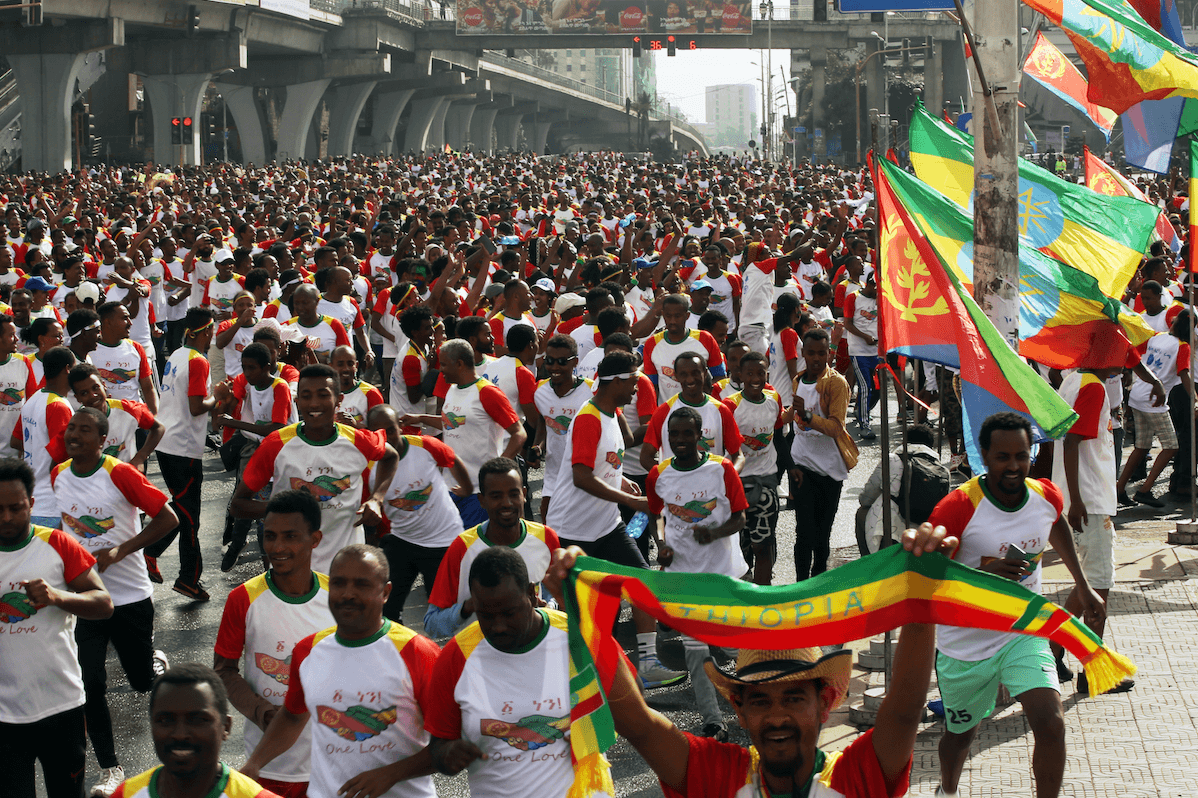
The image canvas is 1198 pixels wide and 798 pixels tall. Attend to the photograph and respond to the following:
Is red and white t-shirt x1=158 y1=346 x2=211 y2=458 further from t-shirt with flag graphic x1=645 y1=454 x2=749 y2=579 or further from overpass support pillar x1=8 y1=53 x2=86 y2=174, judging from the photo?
overpass support pillar x1=8 y1=53 x2=86 y2=174

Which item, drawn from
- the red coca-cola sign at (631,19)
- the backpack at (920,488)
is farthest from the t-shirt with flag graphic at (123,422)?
the red coca-cola sign at (631,19)

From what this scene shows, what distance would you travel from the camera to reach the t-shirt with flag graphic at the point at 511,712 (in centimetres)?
404

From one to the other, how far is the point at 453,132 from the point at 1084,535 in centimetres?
9454

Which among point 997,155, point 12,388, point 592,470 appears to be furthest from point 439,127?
point 592,470

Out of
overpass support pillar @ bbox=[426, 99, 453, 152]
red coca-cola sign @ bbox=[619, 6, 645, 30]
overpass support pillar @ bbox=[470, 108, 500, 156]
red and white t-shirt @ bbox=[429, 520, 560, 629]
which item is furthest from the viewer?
overpass support pillar @ bbox=[470, 108, 500, 156]

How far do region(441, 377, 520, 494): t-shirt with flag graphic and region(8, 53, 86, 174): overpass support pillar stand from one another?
1628 inches

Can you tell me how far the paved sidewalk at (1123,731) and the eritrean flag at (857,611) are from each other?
2.36 m

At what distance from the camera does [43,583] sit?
492 centimetres

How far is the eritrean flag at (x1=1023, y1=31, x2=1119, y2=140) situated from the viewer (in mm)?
11500

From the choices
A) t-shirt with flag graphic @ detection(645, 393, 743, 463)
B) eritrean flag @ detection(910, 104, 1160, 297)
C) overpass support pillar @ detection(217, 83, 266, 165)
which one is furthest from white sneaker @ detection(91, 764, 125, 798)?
overpass support pillar @ detection(217, 83, 266, 165)

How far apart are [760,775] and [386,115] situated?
77195 millimetres

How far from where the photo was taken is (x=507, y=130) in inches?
4643

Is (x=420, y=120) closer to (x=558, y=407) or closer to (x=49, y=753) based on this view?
(x=558, y=407)

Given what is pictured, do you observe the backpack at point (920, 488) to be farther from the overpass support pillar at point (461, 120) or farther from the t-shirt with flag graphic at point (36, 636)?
the overpass support pillar at point (461, 120)
